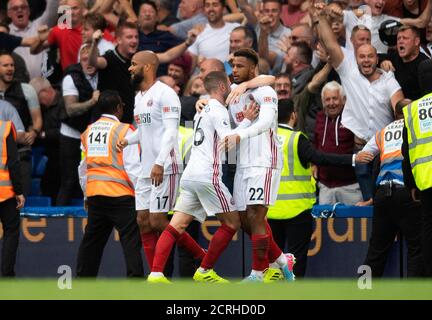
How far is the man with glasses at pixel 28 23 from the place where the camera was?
19.0m

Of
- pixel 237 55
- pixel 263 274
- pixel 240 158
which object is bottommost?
pixel 263 274

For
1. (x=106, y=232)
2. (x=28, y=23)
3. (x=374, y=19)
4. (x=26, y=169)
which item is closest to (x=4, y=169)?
(x=106, y=232)

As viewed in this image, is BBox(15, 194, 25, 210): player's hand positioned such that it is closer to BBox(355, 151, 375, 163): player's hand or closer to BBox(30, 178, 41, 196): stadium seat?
BBox(30, 178, 41, 196): stadium seat

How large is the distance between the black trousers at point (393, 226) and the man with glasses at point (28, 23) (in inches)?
236

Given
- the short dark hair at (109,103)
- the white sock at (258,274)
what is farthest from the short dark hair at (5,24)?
the white sock at (258,274)

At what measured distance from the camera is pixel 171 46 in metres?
18.3

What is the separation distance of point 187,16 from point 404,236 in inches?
221

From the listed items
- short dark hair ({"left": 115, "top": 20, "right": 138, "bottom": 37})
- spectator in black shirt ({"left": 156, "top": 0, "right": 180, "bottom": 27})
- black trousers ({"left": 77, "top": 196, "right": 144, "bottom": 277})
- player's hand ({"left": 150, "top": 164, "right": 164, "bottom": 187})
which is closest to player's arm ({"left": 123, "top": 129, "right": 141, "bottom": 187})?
black trousers ({"left": 77, "top": 196, "right": 144, "bottom": 277})

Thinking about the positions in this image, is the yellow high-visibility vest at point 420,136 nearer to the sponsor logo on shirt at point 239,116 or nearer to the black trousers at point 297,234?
the sponsor logo on shirt at point 239,116

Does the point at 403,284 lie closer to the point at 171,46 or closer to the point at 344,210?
the point at 344,210

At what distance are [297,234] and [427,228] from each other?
2.56 meters

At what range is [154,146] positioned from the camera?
14.5 metres

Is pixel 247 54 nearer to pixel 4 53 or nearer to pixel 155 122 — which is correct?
pixel 155 122
